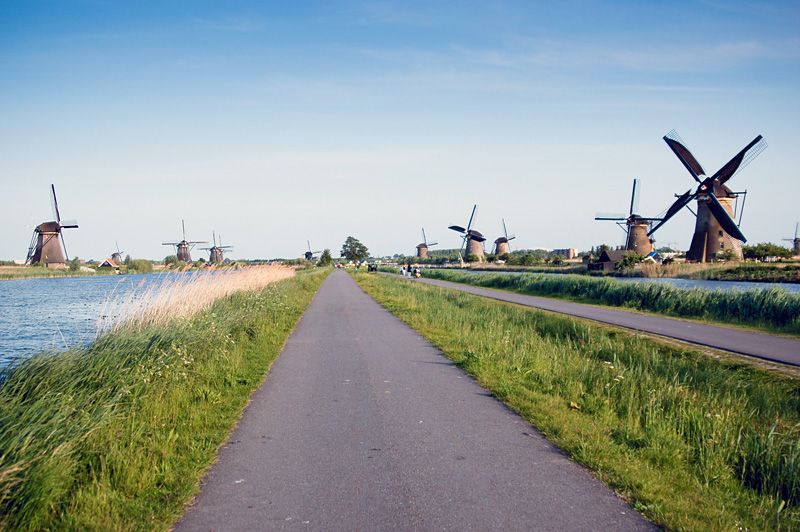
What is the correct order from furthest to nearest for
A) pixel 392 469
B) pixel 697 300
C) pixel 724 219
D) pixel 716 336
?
pixel 724 219, pixel 697 300, pixel 716 336, pixel 392 469

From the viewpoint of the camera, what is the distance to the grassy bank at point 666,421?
13.6ft

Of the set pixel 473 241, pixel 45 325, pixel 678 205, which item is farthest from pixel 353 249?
pixel 45 325

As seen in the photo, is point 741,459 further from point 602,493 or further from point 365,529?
point 365,529

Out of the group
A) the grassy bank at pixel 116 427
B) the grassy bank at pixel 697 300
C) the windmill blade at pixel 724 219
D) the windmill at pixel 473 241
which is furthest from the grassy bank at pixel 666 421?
the windmill at pixel 473 241

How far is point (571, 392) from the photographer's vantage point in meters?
7.44

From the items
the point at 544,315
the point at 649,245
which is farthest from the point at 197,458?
the point at 649,245

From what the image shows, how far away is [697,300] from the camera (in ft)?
64.2

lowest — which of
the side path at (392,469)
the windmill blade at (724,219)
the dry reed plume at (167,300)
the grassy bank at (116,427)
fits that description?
the side path at (392,469)

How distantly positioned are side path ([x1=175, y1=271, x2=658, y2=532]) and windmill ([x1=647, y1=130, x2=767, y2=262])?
183 ft

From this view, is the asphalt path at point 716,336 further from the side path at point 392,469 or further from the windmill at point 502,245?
the windmill at point 502,245

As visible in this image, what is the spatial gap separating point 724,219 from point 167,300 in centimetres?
5691

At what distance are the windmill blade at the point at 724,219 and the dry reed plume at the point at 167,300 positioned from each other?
51.6 m

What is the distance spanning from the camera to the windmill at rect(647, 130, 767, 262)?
166 feet

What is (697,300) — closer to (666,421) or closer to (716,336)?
(716,336)
